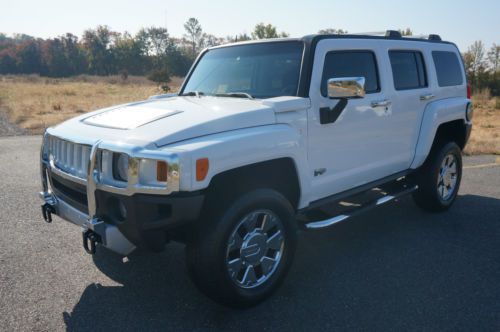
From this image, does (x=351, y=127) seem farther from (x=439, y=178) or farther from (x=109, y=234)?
(x=109, y=234)

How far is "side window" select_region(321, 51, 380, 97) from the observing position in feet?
12.6

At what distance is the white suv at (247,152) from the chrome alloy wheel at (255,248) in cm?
1

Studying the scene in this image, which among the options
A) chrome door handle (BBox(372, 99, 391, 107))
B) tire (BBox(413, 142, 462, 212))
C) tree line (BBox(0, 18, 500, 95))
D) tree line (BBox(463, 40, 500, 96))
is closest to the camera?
chrome door handle (BBox(372, 99, 391, 107))

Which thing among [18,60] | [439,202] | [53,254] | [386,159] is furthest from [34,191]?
[18,60]

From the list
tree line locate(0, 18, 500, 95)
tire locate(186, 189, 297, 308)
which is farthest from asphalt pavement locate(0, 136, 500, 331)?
tree line locate(0, 18, 500, 95)

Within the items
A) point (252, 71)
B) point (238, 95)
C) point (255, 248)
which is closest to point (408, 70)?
point (252, 71)

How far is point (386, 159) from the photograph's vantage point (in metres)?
4.55

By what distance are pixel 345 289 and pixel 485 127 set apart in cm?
1597

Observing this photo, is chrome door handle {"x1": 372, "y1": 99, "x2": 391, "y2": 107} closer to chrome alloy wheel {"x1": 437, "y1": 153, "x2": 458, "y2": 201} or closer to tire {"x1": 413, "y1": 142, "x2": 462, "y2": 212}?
tire {"x1": 413, "y1": 142, "x2": 462, "y2": 212}

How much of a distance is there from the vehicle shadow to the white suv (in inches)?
11.7

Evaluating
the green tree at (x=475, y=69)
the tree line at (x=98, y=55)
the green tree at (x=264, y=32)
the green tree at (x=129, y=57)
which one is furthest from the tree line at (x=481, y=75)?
the green tree at (x=129, y=57)

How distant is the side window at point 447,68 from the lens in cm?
530

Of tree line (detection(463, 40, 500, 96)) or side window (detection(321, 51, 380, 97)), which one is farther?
tree line (detection(463, 40, 500, 96))

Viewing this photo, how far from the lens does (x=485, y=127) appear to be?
16891 millimetres
